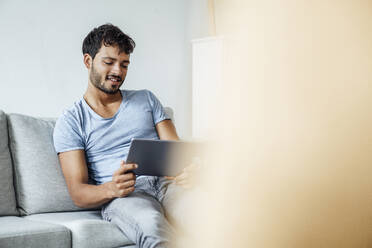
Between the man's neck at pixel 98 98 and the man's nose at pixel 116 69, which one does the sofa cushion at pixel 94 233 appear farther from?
the man's nose at pixel 116 69

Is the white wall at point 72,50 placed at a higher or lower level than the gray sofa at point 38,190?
higher

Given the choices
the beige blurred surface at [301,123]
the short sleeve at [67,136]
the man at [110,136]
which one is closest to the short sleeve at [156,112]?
the man at [110,136]

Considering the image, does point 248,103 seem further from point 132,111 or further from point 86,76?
point 86,76

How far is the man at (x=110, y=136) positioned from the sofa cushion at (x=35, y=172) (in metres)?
0.10

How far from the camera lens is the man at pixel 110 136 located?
58.6 inches

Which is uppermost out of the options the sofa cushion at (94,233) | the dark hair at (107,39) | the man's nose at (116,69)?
the dark hair at (107,39)

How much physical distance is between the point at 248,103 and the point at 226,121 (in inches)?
0.8

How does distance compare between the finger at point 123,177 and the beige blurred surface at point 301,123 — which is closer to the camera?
the beige blurred surface at point 301,123

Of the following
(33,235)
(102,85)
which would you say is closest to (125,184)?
(33,235)

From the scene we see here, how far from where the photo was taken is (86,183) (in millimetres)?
1615

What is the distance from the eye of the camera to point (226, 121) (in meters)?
0.32

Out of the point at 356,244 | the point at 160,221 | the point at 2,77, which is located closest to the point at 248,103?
the point at 356,244

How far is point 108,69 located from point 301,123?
5.30ft

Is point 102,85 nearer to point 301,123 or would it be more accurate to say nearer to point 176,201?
point 176,201
